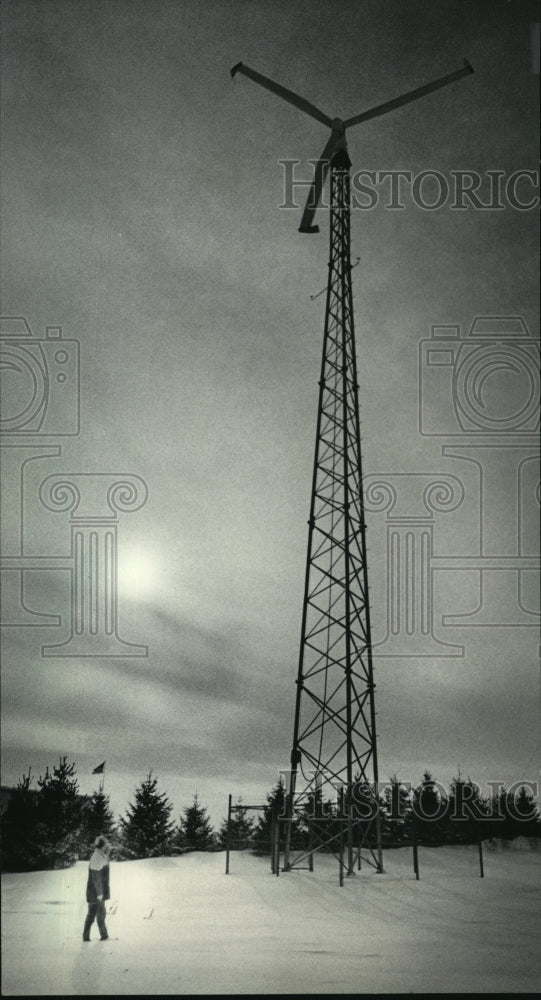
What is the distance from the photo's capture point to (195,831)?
4480 mm

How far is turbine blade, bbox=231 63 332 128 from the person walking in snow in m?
3.57

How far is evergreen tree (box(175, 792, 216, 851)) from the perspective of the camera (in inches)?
176

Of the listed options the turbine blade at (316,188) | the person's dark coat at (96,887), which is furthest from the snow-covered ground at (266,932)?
the turbine blade at (316,188)

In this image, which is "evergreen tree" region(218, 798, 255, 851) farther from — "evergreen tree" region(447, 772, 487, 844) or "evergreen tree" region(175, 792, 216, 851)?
"evergreen tree" region(447, 772, 487, 844)

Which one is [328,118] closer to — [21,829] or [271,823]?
[271,823]

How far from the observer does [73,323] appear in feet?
15.3

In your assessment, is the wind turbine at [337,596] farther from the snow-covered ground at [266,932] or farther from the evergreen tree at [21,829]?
the evergreen tree at [21,829]

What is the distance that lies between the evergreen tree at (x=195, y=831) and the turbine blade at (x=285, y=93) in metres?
3.29

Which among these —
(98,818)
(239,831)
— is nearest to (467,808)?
(239,831)

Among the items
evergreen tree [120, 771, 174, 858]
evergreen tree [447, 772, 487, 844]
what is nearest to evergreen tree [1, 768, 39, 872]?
evergreen tree [120, 771, 174, 858]

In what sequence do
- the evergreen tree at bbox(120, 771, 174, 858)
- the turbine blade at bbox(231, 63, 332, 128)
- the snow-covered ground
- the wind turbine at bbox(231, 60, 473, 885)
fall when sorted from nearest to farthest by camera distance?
1. the snow-covered ground
2. the evergreen tree at bbox(120, 771, 174, 858)
3. the wind turbine at bbox(231, 60, 473, 885)
4. the turbine blade at bbox(231, 63, 332, 128)

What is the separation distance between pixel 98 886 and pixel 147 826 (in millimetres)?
333

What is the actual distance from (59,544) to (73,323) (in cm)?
106

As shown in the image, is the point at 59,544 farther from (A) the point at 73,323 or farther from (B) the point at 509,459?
(B) the point at 509,459
